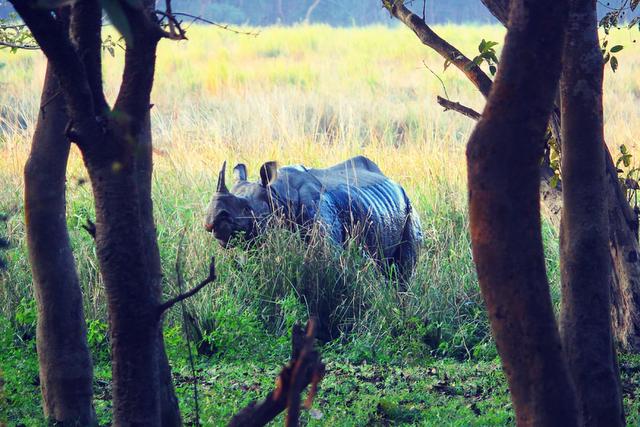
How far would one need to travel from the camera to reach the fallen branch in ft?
5.77

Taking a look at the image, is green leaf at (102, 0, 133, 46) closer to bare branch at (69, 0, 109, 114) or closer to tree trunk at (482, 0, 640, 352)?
bare branch at (69, 0, 109, 114)

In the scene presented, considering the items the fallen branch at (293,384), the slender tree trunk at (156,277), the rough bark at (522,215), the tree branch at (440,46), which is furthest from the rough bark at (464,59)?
the fallen branch at (293,384)

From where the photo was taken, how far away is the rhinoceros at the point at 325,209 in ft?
24.7

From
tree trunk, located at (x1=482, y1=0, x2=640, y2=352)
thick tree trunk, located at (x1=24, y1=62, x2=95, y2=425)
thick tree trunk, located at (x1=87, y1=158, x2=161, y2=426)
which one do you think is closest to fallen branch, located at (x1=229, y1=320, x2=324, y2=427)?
thick tree trunk, located at (x1=87, y1=158, x2=161, y2=426)

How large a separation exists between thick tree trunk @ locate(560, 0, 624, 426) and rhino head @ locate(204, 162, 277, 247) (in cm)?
459

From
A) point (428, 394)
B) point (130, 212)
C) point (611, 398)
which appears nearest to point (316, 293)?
point (428, 394)

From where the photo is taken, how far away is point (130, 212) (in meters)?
2.36

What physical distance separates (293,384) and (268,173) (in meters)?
6.25

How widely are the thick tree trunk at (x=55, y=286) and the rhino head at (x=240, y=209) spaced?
3452mm

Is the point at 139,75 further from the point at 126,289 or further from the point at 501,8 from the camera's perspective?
the point at 501,8

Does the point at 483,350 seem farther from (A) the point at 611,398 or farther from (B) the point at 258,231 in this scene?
(A) the point at 611,398

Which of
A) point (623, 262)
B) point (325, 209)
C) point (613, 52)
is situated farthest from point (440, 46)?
point (325, 209)

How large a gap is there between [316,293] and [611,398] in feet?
14.6

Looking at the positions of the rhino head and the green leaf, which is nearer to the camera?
the green leaf
